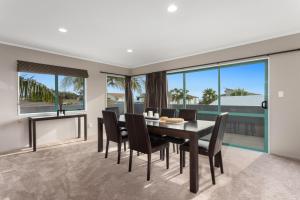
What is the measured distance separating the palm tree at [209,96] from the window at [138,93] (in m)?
2.30

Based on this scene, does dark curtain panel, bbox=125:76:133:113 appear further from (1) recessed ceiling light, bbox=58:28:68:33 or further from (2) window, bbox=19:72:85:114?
(1) recessed ceiling light, bbox=58:28:68:33

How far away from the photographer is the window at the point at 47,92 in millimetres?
3844

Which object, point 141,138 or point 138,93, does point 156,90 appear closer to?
point 138,93

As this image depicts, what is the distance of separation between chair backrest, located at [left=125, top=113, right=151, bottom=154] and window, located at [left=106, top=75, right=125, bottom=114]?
3172 mm

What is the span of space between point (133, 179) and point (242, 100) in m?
3.05

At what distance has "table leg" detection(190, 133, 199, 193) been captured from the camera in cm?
202

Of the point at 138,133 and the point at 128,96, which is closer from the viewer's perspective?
the point at 138,133

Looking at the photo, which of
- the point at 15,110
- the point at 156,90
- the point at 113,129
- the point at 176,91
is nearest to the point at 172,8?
the point at 113,129

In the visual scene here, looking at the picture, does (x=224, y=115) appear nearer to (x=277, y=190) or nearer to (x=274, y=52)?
(x=277, y=190)

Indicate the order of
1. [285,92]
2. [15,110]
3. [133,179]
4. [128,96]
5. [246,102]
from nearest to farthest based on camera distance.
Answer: [133,179] < [285,92] < [15,110] < [246,102] < [128,96]

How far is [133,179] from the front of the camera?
7.73 ft

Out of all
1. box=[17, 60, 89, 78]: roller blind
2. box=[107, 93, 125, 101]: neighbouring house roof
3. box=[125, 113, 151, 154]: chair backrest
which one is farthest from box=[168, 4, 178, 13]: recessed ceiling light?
box=[107, 93, 125, 101]: neighbouring house roof

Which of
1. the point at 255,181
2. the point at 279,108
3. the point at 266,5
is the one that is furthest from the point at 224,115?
the point at 279,108

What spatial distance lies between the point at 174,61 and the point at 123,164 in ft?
10.7
